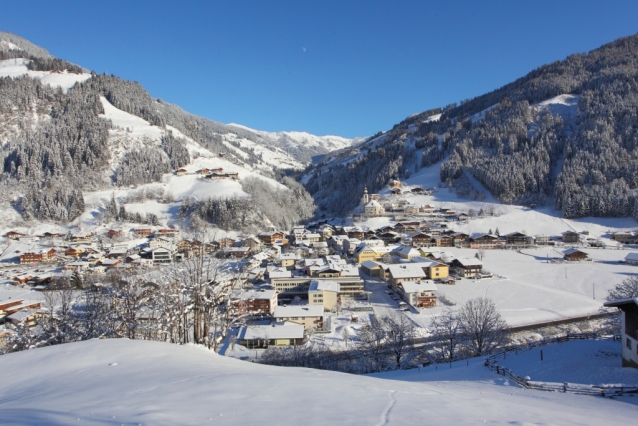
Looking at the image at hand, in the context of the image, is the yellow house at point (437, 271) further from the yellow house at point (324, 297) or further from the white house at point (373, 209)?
the white house at point (373, 209)

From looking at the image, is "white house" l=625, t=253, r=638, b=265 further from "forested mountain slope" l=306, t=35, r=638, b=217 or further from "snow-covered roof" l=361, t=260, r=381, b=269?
"snow-covered roof" l=361, t=260, r=381, b=269

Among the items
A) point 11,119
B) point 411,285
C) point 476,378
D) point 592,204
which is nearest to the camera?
point 476,378

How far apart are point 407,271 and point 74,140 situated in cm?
6869

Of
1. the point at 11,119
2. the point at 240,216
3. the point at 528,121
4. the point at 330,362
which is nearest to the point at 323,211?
the point at 240,216

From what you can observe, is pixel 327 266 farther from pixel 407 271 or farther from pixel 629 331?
pixel 629 331

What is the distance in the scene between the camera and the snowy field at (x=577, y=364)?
7664mm

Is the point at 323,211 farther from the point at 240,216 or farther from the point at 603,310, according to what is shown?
the point at 603,310

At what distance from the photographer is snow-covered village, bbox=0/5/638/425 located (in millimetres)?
4980

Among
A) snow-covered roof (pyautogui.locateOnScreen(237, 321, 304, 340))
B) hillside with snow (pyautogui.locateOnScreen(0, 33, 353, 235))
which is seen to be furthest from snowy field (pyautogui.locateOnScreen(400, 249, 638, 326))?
hillside with snow (pyautogui.locateOnScreen(0, 33, 353, 235))

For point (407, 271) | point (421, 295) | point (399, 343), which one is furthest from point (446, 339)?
point (407, 271)

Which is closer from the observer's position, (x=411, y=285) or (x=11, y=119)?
(x=411, y=285)

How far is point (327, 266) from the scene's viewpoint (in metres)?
33.6

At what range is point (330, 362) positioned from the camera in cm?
1750

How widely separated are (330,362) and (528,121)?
89.5 metres
